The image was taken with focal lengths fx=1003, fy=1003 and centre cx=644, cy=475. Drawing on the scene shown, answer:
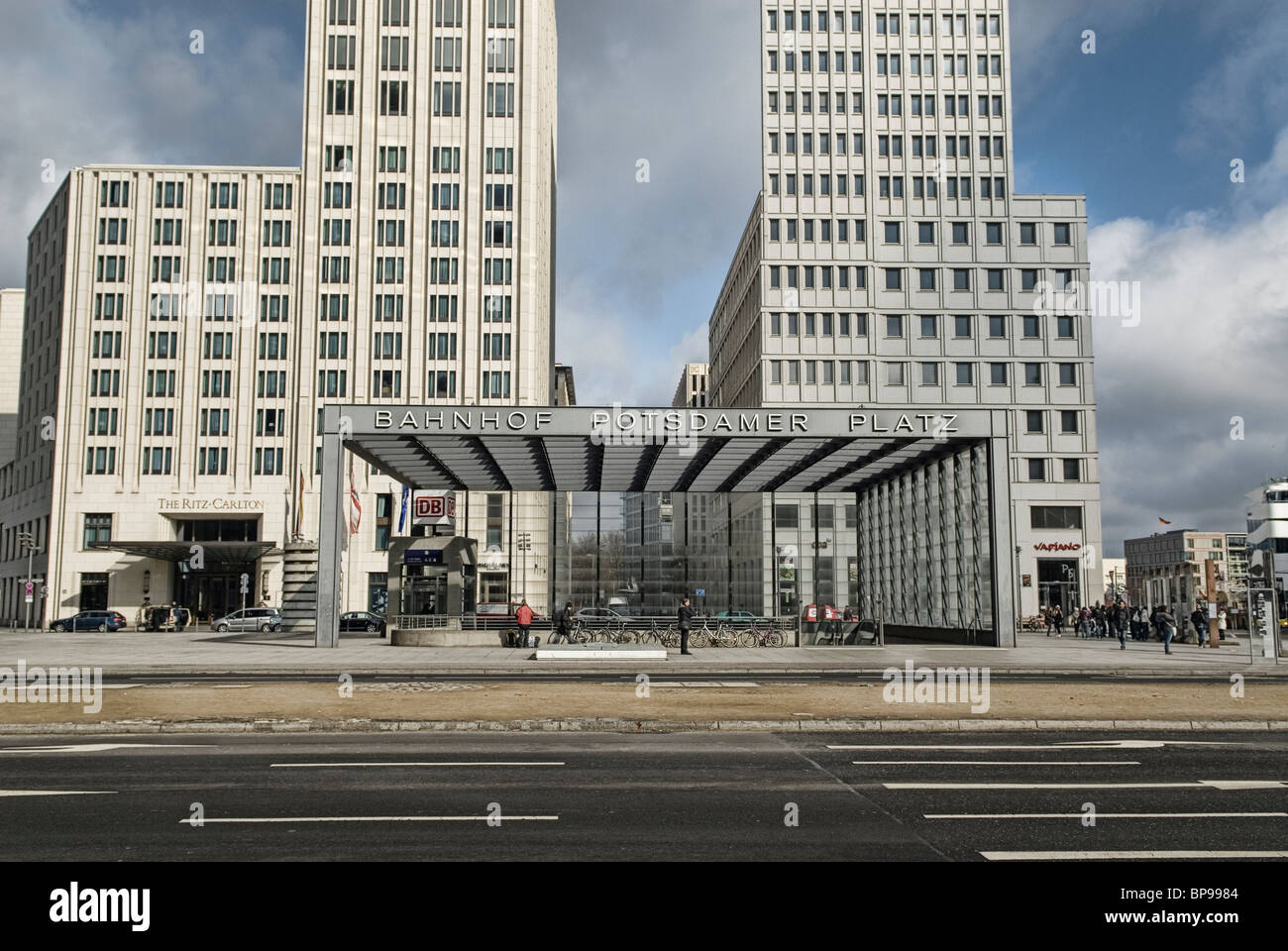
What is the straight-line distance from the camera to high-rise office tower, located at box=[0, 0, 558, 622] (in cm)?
6725

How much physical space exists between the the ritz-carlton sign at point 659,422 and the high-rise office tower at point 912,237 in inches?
1593

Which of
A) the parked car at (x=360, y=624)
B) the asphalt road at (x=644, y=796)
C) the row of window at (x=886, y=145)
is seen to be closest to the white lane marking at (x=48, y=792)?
the asphalt road at (x=644, y=796)

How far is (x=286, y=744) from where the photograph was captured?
12.3 meters

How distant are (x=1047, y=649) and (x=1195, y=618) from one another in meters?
10.3

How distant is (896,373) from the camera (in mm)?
72062

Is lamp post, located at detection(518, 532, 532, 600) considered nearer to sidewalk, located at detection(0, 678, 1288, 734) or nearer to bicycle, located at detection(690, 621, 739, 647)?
bicycle, located at detection(690, 621, 739, 647)

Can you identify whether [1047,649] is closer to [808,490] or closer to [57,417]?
[808,490]

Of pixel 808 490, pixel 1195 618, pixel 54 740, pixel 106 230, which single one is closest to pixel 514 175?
pixel 106 230

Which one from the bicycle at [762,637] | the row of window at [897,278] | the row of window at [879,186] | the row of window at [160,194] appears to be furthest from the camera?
the row of window at [879,186]

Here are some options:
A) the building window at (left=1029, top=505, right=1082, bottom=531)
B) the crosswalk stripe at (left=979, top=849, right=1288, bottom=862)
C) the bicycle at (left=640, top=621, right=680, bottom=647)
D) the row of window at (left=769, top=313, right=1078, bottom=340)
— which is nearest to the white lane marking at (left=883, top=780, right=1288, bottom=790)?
the crosswalk stripe at (left=979, top=849, right=1288, bottom=862)

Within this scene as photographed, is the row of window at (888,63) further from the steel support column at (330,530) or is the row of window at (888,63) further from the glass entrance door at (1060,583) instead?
the steel support column at (330,530)

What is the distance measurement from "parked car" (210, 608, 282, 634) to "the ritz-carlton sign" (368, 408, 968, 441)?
2553 centimetres

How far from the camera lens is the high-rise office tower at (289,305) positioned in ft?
221
